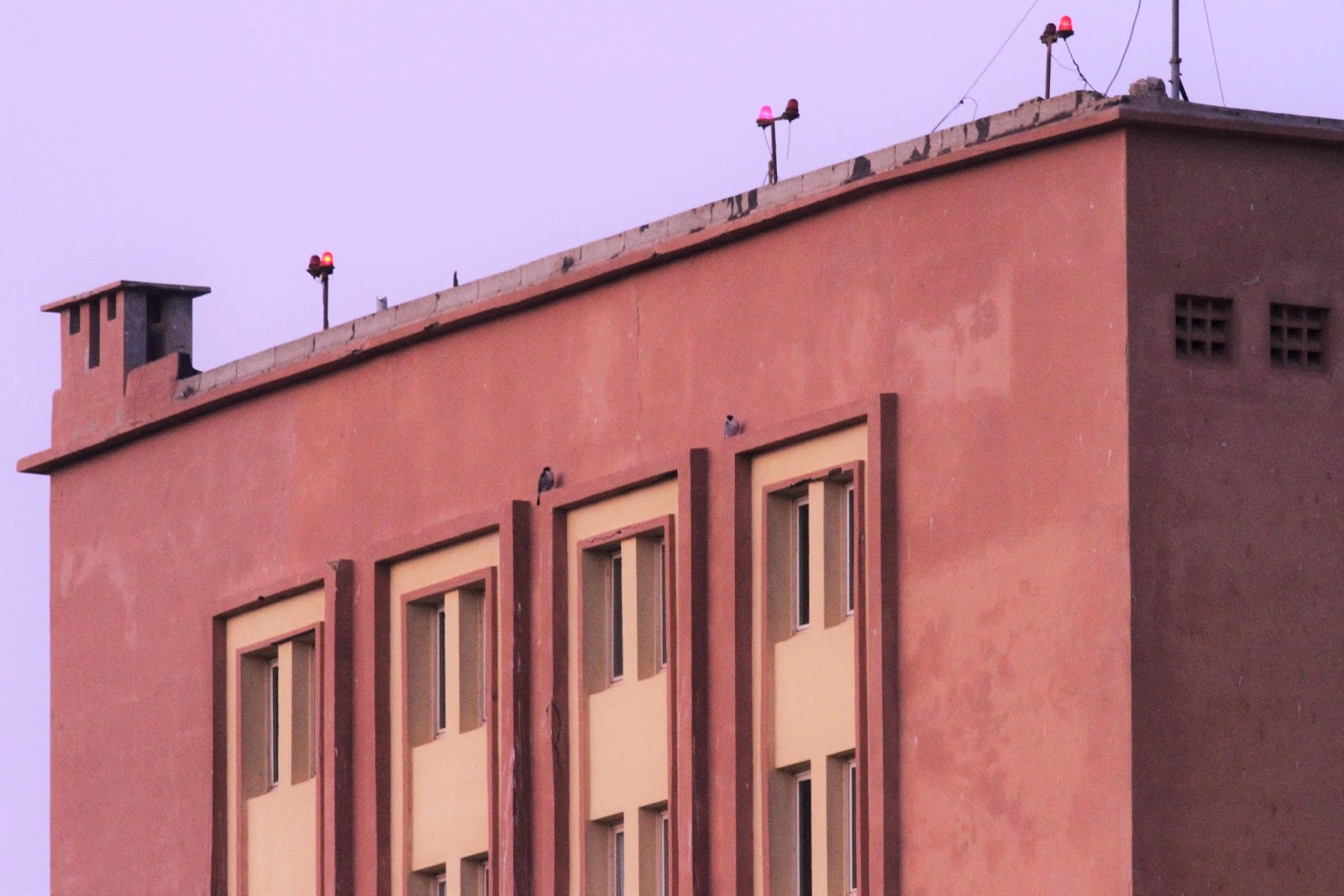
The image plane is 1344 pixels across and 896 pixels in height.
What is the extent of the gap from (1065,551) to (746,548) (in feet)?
13.3

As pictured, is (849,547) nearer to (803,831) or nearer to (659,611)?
(803,831)

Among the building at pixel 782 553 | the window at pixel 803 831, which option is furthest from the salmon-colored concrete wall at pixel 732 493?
the window at pixel 803 831

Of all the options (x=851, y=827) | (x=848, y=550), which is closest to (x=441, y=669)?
(x=848, y=550)

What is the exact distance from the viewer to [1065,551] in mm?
38406

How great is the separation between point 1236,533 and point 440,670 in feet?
31.8

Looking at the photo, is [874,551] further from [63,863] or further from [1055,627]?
[63,863]

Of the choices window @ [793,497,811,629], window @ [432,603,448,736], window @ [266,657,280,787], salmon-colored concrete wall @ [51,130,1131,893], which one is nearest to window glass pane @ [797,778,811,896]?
salmon-colored concrete wall @ [51,130,1131,893]

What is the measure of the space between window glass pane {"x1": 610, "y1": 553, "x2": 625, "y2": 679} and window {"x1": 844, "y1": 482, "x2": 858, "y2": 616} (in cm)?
301

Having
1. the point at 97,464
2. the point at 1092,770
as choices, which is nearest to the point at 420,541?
the point at 97,464

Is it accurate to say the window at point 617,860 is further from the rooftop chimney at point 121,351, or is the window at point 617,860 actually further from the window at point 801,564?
the rooftop chimney at point 121,351

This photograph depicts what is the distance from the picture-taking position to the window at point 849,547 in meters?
40.8

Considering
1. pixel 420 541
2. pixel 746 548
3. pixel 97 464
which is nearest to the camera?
pixel 746 548

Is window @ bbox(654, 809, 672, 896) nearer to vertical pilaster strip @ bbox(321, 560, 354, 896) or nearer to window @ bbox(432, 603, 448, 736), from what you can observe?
window @ bbox(432, 603, 448, 736)

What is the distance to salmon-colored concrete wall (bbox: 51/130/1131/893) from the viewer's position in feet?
126
